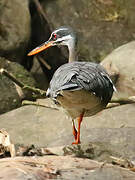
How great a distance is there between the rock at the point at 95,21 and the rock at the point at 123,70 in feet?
3.55

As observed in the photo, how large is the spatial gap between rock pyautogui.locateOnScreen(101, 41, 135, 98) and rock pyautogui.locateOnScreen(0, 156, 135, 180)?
4.01 meters

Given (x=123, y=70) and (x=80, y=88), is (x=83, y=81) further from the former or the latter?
(x=123, y=70)

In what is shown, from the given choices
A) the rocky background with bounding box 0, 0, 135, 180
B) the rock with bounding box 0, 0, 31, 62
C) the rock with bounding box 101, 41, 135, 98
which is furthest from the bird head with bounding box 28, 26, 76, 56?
the rock with bounding box 0, 0, 31, 62

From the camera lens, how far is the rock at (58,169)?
3.05 m

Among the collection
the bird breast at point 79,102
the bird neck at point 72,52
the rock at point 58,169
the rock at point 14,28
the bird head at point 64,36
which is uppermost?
the rock at point 14,28

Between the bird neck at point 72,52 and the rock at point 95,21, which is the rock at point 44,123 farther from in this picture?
the rock at point 95,21

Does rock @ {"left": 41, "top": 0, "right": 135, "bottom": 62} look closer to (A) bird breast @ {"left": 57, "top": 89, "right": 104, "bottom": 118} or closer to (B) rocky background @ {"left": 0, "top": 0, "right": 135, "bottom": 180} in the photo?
(B) rocky background @ {"left": 0, "top": 0, "right": 135, "bottom": 180}

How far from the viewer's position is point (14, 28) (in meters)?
8.50

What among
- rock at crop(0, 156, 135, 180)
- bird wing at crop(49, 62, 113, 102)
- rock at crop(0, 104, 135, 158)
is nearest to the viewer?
rock at crop(0, 156, 135, 180)

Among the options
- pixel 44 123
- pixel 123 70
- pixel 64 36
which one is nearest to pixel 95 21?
pixel 123 70

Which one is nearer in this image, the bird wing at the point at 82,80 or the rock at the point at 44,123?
the bird wing at the point at 82,80

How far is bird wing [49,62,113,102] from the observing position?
11.7 feet

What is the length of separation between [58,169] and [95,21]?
6.16 m

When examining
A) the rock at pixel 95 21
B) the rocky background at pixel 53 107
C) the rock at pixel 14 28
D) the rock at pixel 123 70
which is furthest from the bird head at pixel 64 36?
the rock at pixel 95 21
